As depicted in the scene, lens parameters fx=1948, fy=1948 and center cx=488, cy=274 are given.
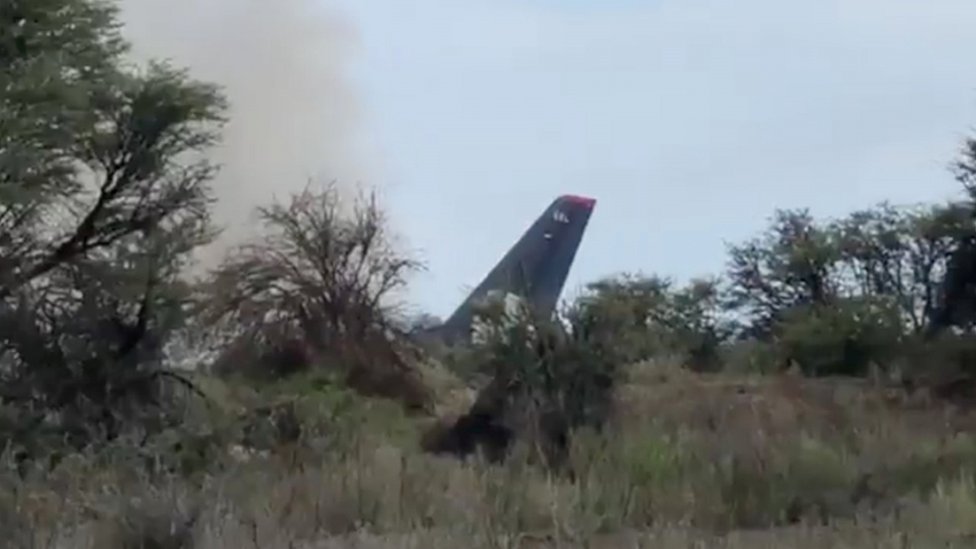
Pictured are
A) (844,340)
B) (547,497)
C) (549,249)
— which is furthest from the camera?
(549,249)

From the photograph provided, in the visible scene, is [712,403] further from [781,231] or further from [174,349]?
[781,231]

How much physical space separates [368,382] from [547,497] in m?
22.8

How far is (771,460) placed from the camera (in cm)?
1648

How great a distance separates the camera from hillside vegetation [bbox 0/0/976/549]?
13.5 m

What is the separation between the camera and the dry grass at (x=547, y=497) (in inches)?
467

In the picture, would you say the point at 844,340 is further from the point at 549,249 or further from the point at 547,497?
the point at 547,497

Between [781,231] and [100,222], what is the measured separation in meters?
28.9

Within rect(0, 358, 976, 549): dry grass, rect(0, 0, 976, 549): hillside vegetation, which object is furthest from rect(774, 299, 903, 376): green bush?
rect(0, 358, 976, 549): dry grass

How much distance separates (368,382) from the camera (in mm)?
36531

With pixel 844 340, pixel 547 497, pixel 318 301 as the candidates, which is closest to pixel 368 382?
pixel 318 301

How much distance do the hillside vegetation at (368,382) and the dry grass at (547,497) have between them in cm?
5

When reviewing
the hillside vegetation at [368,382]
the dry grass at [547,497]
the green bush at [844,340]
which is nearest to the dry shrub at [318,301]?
the hillside vegetation at [368,382]

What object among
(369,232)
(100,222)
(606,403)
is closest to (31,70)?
(100,222)

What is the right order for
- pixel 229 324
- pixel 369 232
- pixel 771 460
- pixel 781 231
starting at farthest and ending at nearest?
pixel 781 231, pixel 369 232, pixel 229 324, pixel 771 460
